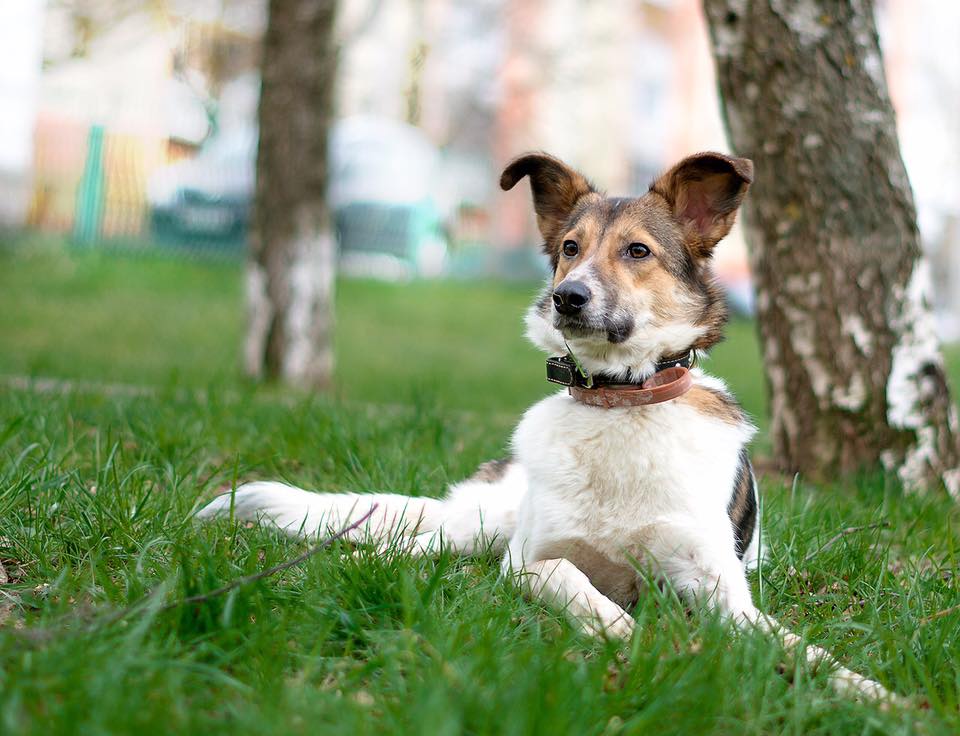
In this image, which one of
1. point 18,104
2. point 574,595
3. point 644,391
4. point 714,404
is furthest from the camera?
point 18,104

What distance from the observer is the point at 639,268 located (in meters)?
3.57

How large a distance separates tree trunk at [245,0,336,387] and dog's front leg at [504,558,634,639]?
17.2 feet

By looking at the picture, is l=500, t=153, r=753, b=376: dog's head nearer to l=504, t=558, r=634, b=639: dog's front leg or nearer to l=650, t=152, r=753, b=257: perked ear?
l=650, t=152, r=753, b=257: perked ear

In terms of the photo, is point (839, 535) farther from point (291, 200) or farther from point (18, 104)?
point (18, 104)

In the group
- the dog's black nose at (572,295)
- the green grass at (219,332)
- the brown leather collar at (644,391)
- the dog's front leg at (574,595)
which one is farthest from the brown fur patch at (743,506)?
the green grass at (219,332)

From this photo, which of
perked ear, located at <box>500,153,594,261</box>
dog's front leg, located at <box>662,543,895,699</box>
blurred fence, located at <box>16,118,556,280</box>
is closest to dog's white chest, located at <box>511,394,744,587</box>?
dog's front leg, located at <box>662,543,895,699</box>

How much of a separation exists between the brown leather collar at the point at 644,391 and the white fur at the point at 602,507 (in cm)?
3

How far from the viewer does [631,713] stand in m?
2.31

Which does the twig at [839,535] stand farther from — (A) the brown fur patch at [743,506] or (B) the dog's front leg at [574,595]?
(B) the dog's front leg at [574,595]

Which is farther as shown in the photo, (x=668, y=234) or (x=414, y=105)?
(x=414, y=105)

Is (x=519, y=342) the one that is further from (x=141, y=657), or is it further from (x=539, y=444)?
(x=141, y=657)

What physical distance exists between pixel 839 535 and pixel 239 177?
15.9 metres

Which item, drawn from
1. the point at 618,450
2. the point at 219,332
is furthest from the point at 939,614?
the point at 219,332

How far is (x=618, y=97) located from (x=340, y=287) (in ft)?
51.4
